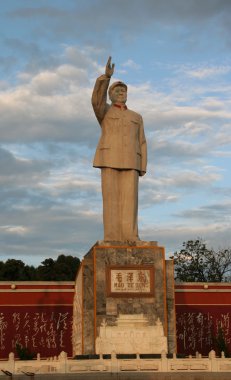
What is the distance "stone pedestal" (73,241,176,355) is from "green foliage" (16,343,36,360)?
334cm

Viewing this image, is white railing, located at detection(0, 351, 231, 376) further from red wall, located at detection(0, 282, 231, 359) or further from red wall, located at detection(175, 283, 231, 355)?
red wall, located at detection(175, 283, 231, 355)

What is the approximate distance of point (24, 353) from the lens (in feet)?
57.8

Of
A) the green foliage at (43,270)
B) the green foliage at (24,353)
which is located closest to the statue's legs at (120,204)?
the green foliage at (24,353)

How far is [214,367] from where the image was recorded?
1232 cm

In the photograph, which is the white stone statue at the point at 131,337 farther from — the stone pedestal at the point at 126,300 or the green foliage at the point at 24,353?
the green foliage at the point at 24,353

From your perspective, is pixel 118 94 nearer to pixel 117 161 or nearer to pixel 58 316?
pixel 117 161

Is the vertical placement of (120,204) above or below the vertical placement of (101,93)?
below

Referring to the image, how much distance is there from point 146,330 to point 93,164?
328 centimetres

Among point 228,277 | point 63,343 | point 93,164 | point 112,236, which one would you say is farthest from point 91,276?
point 228,277

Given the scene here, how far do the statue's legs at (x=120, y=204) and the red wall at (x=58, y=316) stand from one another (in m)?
4.70

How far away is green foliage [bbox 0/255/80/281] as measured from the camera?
29.6 metres

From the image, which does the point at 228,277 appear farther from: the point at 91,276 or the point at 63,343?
the point at 91,276

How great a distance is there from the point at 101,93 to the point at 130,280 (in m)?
3.53

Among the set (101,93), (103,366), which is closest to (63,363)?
(103,366)
